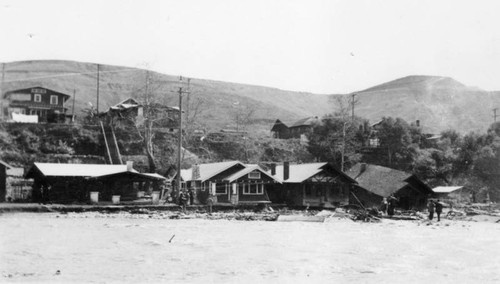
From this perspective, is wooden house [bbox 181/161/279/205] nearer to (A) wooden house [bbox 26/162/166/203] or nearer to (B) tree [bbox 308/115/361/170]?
(A) wooden house [bbox 26/162/166/203]

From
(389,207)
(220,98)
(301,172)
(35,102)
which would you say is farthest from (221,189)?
(220,98)

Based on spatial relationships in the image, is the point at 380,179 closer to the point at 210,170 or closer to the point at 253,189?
the point at 253,189

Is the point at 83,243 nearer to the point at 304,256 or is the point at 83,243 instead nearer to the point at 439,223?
the point at 304,256

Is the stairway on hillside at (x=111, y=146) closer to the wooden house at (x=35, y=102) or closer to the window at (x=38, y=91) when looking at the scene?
the wooden house at (x=35, y=102)

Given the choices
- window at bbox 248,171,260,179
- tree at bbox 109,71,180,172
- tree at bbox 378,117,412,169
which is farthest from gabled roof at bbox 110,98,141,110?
tree at bbox 378,117,412,169

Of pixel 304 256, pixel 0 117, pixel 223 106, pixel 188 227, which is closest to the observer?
pixel 304 256

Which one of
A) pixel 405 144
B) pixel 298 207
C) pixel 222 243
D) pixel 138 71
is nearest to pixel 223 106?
pixel 138 71
